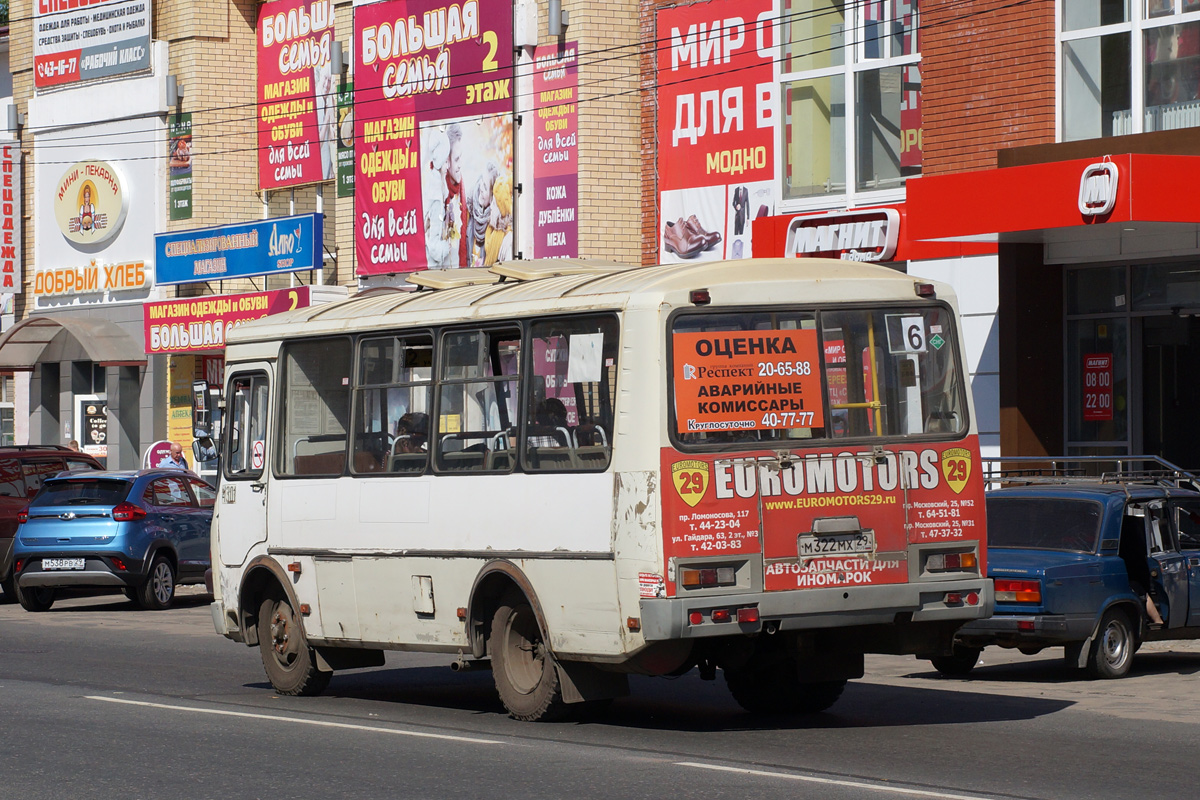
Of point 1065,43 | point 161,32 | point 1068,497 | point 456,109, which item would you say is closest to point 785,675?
point 1068,497

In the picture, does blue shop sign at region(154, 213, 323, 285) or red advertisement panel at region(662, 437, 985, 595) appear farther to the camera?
blue shop sign at region(154, 213, 323, 285)

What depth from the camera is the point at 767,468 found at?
10.2 meters

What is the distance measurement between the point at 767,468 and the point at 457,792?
2711 millimetres

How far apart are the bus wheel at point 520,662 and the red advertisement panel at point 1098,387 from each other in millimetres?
11693

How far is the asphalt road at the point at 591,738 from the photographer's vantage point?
28.8 ft

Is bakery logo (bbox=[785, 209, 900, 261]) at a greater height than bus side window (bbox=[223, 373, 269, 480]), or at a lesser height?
greater

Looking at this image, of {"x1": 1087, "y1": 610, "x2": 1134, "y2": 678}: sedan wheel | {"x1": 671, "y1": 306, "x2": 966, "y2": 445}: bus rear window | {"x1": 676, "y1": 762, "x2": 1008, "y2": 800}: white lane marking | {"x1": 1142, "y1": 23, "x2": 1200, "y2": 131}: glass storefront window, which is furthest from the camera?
{"x1": 1142, "y1": 23, "x2": 1200, "y2": 131}: glass storefront window

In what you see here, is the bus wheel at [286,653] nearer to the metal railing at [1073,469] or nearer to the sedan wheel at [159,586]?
the metal railing at [1073,469]

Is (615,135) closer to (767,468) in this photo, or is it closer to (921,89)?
(921,89)

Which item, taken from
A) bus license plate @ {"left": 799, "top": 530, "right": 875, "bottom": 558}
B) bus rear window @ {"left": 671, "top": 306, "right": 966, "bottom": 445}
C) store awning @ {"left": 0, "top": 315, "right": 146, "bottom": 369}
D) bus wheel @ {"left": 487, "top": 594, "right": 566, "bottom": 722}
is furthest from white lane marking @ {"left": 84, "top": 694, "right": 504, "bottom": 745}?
store awning @ {"left": 0, "top": 315, "right": 146, "bottom": 369}

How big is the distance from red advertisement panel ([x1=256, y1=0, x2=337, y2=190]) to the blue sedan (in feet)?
69.7

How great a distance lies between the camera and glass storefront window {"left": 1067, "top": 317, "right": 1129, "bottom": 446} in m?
20.9

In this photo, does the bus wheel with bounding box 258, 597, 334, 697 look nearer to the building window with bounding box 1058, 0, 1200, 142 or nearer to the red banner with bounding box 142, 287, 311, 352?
the building window with bounding box 1058, 0, 1200, 142

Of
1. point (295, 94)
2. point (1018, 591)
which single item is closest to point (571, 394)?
point (1018, 591)
